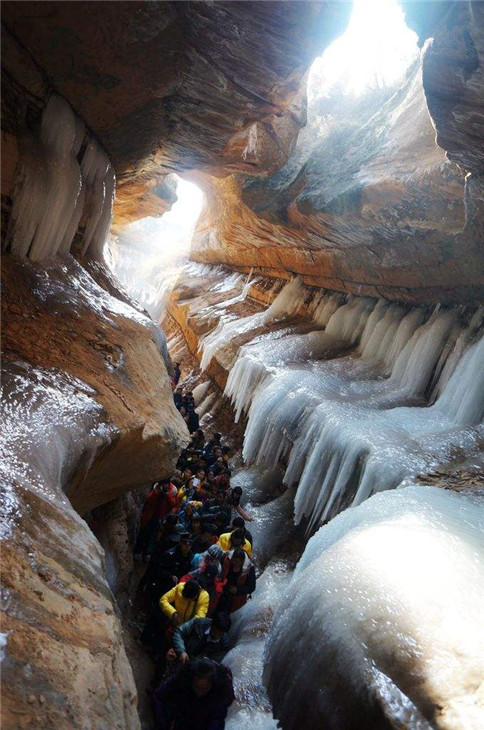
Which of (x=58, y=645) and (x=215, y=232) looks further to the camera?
(x=215, y=232)

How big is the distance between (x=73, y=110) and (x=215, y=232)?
1174 centimetres

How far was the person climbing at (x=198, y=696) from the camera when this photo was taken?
9.32ft

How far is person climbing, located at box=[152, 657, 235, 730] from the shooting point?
9.32 ft

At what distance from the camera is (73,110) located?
466 cm

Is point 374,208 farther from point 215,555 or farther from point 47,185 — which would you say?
point 215,555

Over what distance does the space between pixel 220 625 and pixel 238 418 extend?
5.74 metres

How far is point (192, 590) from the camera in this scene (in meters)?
3.59

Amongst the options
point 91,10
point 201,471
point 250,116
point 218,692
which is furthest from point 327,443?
point 91,10

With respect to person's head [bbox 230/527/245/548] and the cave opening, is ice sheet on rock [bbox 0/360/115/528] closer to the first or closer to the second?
person's head [bbox 230/527/245/548]

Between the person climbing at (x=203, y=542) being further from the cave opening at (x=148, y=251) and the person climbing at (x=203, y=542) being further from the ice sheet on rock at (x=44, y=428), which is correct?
the cave opening at (x=148, y=251)

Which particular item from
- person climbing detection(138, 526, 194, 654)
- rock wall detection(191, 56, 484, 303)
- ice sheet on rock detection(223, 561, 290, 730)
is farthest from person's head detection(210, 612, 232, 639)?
rock wall detection(191, 56, 484, 303)

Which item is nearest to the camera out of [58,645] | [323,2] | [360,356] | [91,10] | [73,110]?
[58,645]

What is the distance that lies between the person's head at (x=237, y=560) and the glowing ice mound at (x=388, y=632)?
0.94 m

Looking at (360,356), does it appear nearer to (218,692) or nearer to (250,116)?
(250,116)
